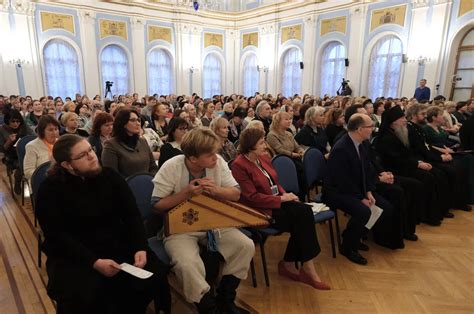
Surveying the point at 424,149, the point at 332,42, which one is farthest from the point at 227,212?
the point at 332,42

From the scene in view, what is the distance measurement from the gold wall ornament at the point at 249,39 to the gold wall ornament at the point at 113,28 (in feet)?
21.9

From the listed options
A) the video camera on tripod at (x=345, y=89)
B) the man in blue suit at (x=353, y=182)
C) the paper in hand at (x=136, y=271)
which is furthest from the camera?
the video camera on tripod at (x=345, y=89)

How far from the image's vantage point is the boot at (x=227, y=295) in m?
2.18

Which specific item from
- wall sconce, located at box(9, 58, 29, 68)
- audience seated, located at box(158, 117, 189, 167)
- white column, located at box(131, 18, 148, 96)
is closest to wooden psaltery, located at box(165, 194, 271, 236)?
audience seated, located at box(158, 117, 189, 167)

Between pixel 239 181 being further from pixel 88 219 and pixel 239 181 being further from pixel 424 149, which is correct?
pixel 424 149

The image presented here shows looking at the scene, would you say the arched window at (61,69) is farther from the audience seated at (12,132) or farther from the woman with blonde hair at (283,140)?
the woman with blonde hair at (283,140)

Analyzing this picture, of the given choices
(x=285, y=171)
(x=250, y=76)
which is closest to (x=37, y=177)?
(x=285, y=171)

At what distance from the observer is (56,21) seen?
1344 cm

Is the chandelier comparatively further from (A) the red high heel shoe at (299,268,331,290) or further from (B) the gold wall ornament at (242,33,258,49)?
(A) the red high heel shoe at (299,268,331,290)

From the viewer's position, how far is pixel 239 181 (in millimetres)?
2637

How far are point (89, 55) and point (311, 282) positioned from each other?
582 inches

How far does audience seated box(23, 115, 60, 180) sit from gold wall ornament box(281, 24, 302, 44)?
14126 millimetres

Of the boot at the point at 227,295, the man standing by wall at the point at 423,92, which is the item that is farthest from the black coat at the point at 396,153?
the man standing by wall at the point at 423,92

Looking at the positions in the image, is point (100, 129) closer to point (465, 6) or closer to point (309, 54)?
point (465, 6)
